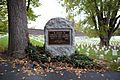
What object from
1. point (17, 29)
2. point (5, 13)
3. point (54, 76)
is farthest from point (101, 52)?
point (54, 76)

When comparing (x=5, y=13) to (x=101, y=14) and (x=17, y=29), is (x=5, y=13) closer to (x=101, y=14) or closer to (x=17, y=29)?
(x=17, y=29)

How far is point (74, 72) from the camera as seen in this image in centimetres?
1057

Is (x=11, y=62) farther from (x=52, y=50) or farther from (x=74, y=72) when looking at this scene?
(x=74, y=72)

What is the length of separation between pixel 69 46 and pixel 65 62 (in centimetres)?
101

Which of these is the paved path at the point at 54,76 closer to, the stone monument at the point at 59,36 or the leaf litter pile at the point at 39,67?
the leaf litter pile at the point at 39,67

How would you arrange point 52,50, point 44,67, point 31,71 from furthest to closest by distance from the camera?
1. point 52,50
2. point 44,67
3. point 31,71

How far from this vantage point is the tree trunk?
1295cm

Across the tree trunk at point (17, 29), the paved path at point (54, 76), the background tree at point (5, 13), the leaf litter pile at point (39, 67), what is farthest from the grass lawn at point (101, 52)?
the tree trunk at point (17, 29)

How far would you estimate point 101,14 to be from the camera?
2461 centimetres

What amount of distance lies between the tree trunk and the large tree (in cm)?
1098

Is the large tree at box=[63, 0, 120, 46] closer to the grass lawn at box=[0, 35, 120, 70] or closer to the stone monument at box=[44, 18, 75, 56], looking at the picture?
the grass lawn at box=[0, 35, 120, 70]

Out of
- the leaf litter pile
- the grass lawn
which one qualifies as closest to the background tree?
the grass lawn

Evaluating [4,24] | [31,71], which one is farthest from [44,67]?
[4,24]

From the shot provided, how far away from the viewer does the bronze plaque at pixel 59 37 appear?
13055 millimetres
